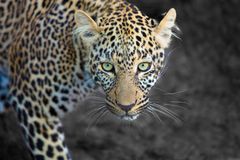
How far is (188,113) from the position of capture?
1330cm

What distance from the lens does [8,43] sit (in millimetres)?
9977

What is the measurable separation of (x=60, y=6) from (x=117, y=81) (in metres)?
1.40

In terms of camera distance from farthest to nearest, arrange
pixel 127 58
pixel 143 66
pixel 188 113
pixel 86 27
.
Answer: pixel 188 113
pixel 86 27
pixel 143 66
pixel 127 58

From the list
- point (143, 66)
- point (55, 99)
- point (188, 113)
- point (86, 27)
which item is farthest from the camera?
point (188, 113)

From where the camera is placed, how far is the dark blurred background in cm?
1202

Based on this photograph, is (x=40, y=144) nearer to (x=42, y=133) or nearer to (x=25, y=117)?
(x=42, y=133)

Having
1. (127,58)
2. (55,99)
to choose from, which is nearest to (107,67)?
(127,58)

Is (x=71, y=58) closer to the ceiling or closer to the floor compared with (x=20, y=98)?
closer to the ceiling

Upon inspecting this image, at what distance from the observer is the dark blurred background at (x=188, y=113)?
1202cm

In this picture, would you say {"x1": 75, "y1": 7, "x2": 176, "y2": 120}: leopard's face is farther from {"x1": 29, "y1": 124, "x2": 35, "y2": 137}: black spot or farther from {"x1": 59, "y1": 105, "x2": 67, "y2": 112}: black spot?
{"x1": 29, "y1": 124, "x2": 35, "y2": 137}: black spot

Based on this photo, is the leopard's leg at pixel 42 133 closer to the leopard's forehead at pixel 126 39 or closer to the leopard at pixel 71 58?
the leopard at pixel 71 58

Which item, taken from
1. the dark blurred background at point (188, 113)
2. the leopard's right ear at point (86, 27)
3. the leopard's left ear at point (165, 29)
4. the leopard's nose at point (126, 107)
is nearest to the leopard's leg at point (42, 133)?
the leopard's right ear at point (86, 27)

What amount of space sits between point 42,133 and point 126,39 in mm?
1776

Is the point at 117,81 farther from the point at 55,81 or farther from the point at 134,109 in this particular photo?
the point at 55,81
